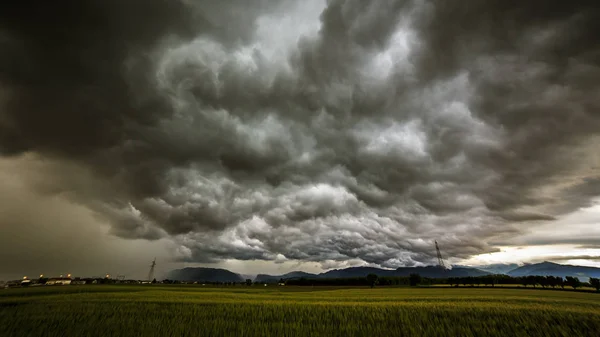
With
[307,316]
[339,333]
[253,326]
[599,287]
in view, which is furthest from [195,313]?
[599,287]

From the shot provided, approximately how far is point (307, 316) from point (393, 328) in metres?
4.23

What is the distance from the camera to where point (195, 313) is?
14148mm

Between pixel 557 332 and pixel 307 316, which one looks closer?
pixel 557 332

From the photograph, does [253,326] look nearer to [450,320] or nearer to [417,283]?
[450,320]

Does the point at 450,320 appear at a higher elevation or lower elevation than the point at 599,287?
higher

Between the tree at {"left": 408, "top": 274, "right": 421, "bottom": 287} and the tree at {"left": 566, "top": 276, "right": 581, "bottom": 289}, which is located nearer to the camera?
the tree at {"left": 566, "top": 276, "right": 581, "bottom": 289}

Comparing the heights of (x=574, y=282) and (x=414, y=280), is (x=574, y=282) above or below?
above

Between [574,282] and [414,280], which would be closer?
[574,282]

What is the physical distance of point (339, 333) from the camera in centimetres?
1145

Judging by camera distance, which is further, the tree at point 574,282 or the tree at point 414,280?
the tree at point 414,280

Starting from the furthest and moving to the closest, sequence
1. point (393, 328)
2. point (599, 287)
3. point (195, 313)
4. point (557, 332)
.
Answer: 1. point (599, 287)
2. point (195, 313)
3. point (393, 328)
4. point (557, 332)

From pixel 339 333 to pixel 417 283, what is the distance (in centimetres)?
20072

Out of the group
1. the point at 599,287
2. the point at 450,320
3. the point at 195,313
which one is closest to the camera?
the point at 450,320

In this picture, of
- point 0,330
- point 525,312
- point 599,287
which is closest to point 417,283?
point 599,287
